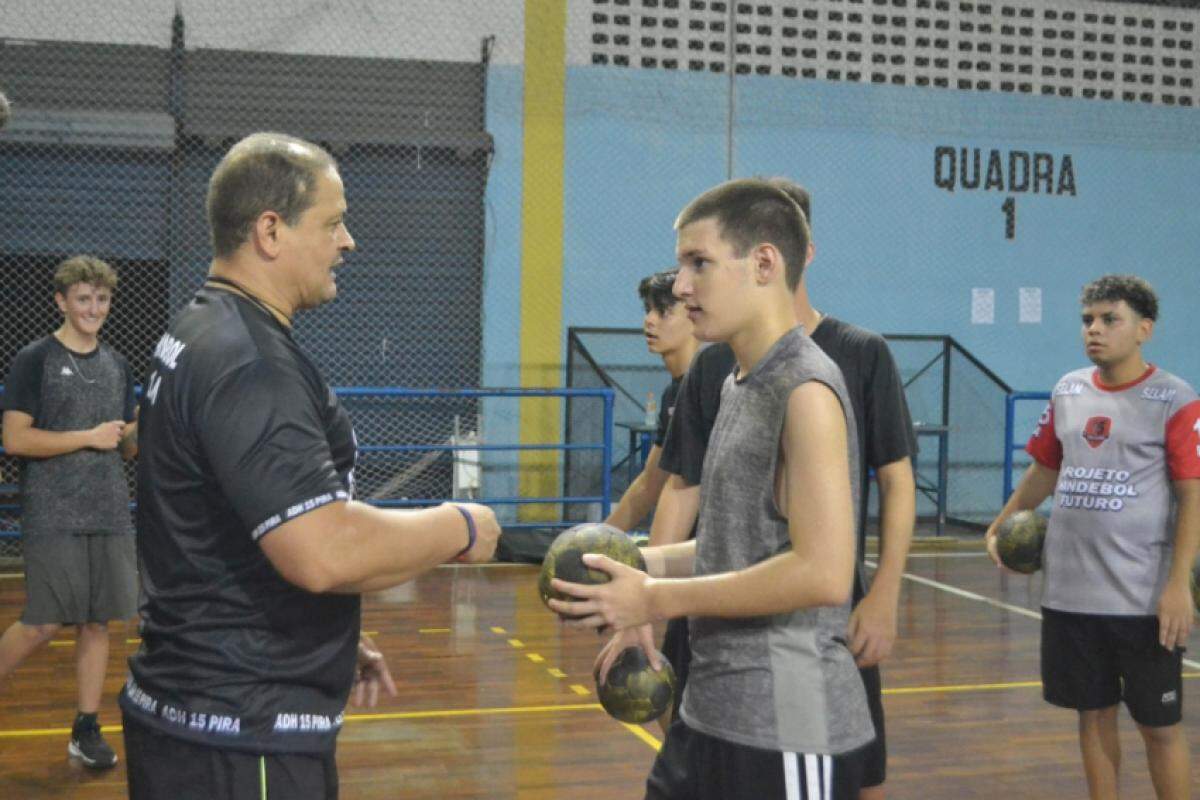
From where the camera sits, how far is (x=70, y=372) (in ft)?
15.0

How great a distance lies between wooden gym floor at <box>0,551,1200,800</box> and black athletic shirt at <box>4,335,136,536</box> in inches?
33.3

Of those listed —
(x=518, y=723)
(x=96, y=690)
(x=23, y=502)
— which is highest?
(x=23, y=502)

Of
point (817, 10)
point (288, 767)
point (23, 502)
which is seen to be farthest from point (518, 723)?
point (817, 10)

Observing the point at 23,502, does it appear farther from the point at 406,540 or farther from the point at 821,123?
the point at 821,123

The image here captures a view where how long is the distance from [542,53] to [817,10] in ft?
8.02

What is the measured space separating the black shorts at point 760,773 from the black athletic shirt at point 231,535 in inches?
24.0

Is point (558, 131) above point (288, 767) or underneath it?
above

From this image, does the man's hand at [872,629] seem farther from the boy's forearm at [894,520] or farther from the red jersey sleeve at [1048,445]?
the red jersey sleeve at [1048,445]

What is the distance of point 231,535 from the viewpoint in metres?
1.95

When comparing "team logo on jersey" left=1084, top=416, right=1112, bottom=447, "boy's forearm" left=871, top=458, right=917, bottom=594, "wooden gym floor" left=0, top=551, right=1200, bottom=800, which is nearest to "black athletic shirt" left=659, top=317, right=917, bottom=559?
"boy's forearm" left=871, top=458, right=917, bottom=594

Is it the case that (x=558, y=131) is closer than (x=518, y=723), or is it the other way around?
(x=518, y=723)

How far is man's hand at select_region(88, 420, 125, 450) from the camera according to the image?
4.52 m

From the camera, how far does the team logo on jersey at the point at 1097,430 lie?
12.1 feet

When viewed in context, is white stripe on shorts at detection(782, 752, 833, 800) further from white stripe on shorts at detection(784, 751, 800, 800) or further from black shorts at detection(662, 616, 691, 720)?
black shorts at detection(662, 616, 691, 720)
